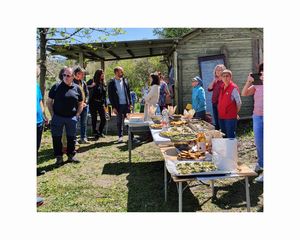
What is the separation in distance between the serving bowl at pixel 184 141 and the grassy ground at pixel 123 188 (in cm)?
66

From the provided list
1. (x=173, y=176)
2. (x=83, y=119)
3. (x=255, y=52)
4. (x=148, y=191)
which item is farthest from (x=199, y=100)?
(x=255, y=52)

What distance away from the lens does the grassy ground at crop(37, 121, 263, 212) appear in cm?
296

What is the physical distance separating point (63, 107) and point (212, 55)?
5.89 meters

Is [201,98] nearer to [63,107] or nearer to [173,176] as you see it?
[63,107]

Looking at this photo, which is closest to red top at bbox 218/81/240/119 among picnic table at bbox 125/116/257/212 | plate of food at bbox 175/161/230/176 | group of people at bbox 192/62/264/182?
group of people at bbox 192/62/264/182

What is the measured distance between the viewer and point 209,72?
26.8ft

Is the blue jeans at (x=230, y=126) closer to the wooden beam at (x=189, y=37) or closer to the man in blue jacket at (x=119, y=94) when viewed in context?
the man in blue jacket at (x=119, y=94)

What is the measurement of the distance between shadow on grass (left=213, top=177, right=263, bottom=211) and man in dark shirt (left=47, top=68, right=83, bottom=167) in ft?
9.23

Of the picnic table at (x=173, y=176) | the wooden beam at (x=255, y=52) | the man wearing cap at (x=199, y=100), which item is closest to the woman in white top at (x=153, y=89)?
the man wearing cap at (x=199, y=100)

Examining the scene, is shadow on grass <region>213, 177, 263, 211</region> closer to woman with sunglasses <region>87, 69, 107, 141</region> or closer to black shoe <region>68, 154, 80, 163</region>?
black shoe <region>68, 154, 80, 163</region>

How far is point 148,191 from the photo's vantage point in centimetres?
340

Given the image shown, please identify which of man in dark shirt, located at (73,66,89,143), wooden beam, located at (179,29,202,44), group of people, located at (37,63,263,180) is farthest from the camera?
wooden beam, located at (179,29,202,44)

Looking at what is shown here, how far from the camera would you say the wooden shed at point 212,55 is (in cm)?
817
